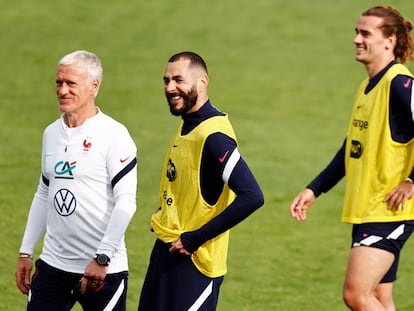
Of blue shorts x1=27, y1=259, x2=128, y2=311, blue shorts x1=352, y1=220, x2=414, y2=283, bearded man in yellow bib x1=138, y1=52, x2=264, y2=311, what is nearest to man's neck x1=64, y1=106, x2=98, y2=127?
bearded man in yellow bib x1=138, y1=52, x2=264, y2=311

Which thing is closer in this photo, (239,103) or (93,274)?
(93,274)

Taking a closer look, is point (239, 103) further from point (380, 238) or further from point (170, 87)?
point (170, 87)

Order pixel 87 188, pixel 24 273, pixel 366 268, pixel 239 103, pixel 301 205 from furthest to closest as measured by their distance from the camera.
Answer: pixel 239 103, pixel 301 205, pixel 366 268, pixel 24 273, pixel 87 188

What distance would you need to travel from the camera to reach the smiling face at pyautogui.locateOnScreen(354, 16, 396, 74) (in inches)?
287

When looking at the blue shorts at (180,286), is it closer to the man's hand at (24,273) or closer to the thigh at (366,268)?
the man's hand at (24,273)

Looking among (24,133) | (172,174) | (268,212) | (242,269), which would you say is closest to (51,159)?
(172,174)

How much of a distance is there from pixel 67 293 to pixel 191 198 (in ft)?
3.41

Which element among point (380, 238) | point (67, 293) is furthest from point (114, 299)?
point (380, 238)

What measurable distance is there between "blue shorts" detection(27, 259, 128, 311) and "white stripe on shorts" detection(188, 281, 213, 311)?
22.1 inches

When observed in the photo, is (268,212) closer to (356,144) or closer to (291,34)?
(356,144)

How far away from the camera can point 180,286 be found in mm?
6207

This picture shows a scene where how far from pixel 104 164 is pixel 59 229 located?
497 millimetres

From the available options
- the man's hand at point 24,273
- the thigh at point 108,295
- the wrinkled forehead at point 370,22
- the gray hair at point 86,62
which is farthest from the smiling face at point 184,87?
the wrinkled forehead at point 370,22

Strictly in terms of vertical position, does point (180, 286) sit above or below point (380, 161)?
below
